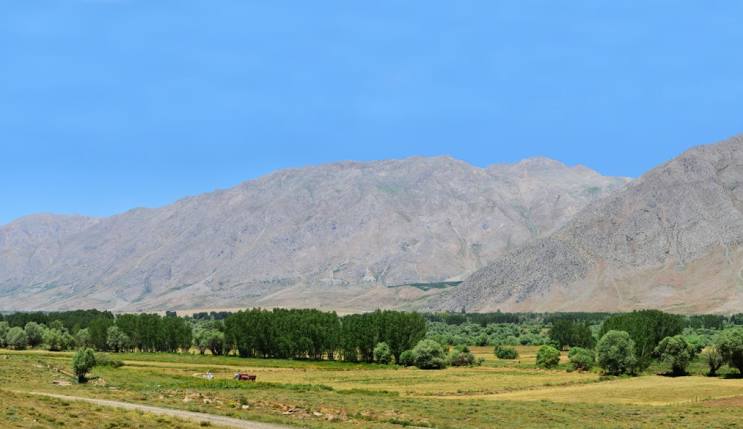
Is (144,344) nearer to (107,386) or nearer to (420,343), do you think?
(420,343)

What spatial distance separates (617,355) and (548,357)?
1380 cm

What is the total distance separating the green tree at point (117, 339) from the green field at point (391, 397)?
43.9 m

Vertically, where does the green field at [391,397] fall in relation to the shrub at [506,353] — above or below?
below

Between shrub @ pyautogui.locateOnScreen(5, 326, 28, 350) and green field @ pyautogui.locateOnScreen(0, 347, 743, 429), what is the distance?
5623cm

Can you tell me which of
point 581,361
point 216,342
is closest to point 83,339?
point 216,342

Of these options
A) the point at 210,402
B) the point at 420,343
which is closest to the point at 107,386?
the point at 210,402

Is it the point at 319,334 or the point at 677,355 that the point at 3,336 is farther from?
the point at 677,355

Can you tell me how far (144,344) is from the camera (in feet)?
517

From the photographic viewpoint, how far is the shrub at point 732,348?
95.8 m

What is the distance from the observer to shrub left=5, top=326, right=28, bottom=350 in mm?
157250

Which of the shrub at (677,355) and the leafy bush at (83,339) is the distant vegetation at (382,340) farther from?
the leafy bush at (83,339)

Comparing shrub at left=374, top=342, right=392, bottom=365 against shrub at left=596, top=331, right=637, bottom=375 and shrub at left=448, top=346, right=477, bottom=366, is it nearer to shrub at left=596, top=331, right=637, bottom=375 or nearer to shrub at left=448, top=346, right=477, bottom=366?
shrub at left=448, top=346, right=477, bottom=366

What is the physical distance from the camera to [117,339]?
154 m

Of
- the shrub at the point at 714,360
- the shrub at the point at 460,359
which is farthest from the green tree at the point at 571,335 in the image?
the shrub at the point at 714,360
